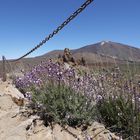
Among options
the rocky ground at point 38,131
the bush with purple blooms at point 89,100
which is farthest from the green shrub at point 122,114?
the rocky ground at point 38,131

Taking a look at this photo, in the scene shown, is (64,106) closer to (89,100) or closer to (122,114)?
(89,100)

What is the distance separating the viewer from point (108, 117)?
614 centimetres

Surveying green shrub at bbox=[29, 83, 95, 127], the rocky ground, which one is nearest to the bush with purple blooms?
green shrub at bbox=[29, 83, 95, 127]

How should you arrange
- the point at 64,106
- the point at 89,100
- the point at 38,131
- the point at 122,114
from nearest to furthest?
the point at 122,114
the point at 38,131
the point at 64,106
the point at 89,100

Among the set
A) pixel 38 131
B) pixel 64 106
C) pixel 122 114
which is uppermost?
pixel 64 106

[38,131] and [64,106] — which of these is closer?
[38,131]

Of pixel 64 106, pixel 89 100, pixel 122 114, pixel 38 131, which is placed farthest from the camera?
pixel 89 100

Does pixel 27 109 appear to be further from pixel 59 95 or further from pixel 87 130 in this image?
pixel 87 130

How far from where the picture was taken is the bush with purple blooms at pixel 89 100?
5719mm

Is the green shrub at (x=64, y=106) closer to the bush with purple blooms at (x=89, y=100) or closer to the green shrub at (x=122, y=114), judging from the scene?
the bush with purple blooms at (x=89, y=100)

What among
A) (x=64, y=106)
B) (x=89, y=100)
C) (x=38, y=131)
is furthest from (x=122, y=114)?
(x=38, y=131)

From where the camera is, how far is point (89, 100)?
6.60 metres

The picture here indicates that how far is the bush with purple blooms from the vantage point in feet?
18.8

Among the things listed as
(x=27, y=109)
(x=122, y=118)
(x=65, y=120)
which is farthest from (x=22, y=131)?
(x=122, y=118)
